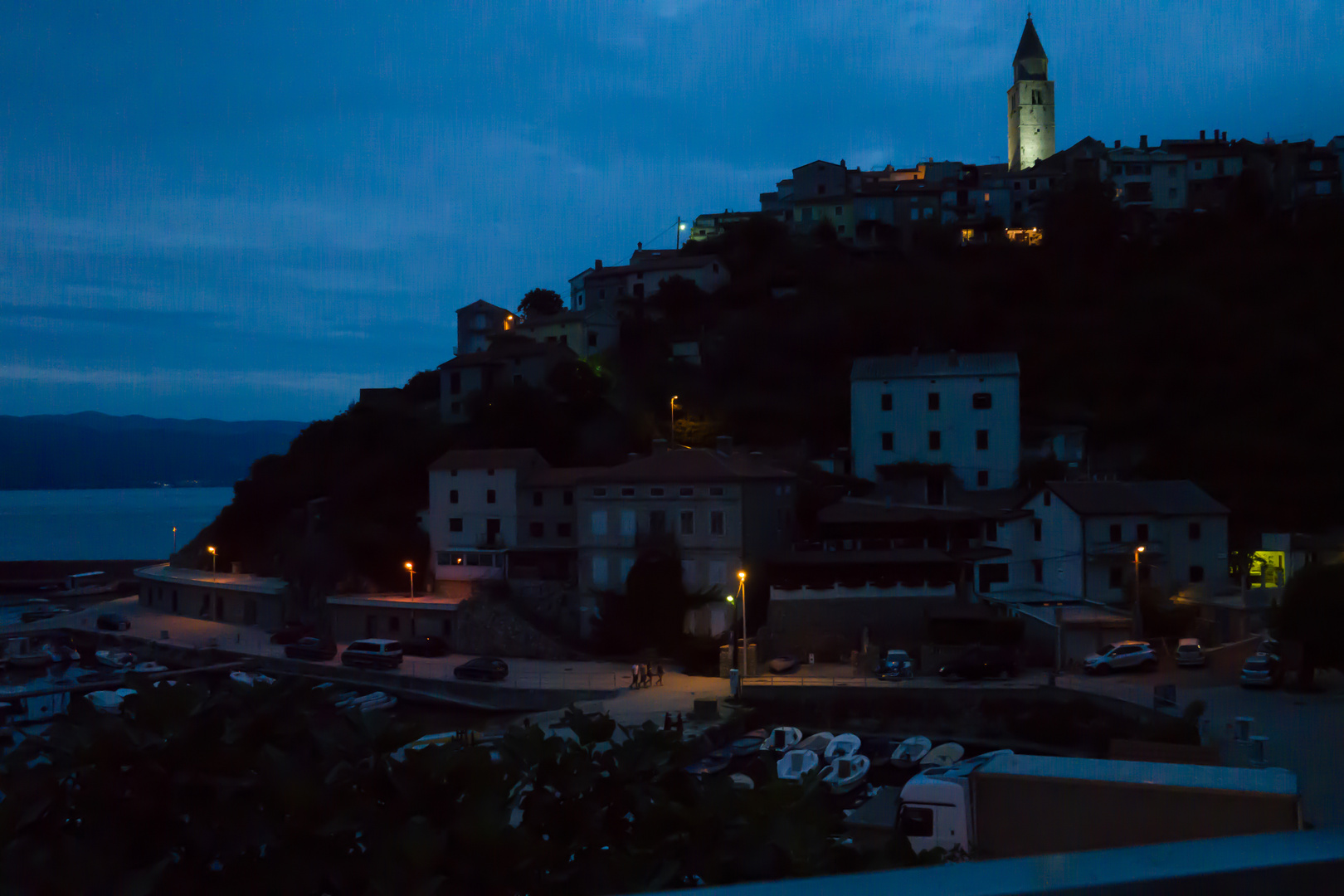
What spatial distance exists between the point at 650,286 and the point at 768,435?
17088mm

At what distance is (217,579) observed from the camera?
4038cm

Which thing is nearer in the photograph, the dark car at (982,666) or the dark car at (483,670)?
the dark car at (982,666)

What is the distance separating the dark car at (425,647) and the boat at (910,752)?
16367mm

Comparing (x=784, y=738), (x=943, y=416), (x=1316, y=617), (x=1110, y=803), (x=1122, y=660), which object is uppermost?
(x=943, y=416)

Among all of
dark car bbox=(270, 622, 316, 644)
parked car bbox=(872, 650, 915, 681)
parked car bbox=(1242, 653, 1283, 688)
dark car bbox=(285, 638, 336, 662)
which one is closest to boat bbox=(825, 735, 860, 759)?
parked car bbox=(872, 650, 915, 681)

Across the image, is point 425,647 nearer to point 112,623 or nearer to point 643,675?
point 643,675

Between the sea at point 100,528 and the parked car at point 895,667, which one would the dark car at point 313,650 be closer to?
the parked car at point 895,667

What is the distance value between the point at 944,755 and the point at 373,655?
17654mm

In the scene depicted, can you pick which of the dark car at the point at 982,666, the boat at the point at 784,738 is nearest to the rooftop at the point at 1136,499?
the dark car at the point at 982,666

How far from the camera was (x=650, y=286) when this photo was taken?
Result: 2089 inches

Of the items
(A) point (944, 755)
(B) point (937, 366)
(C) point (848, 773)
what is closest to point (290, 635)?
(C) point (848, 773)

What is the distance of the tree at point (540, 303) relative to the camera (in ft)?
194

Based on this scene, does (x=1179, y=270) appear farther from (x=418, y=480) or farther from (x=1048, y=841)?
(x=1048, y=841)

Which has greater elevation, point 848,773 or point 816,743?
point 816,743
